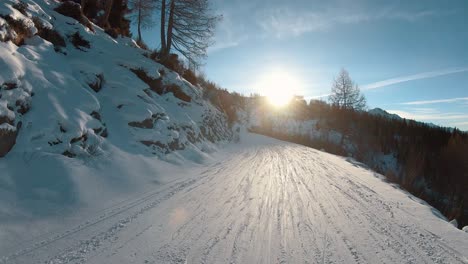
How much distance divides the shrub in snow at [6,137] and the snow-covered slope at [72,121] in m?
0.02

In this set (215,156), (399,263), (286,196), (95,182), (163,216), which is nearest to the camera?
(399,263)

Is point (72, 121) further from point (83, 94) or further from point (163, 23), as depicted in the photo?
point (163, 23)

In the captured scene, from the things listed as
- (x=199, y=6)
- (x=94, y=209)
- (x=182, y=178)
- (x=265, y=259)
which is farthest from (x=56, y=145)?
(x=199, y=6)

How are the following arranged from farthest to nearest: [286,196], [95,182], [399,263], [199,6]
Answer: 1. [199,6]
2. [286,196]
3. [95,182]
4. [399,263]

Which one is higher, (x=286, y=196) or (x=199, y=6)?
(x=199, y=6)

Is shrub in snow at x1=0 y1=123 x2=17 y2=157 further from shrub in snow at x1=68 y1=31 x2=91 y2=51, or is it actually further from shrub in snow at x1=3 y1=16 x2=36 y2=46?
shrub in snow at x1=68 y1=31 x2=91 y2=51

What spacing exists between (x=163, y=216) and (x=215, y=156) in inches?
235

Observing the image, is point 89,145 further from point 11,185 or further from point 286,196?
point 286,196

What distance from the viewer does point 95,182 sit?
4848 millimetres

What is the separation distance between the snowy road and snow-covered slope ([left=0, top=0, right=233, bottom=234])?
0.90 m

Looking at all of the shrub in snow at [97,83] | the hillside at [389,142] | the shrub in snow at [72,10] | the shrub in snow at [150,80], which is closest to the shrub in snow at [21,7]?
the shrub in snow at [72,10]

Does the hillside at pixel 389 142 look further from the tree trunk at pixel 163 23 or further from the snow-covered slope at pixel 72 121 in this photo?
the tree trunk at pixel 163 23

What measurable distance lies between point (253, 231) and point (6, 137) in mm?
Answer: 4695

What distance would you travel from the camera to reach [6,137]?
173 inches
